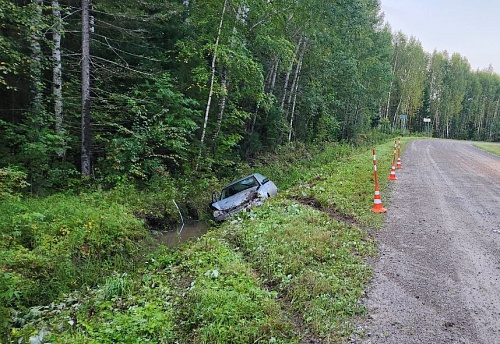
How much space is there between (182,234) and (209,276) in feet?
18.8

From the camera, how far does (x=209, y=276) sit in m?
4.96

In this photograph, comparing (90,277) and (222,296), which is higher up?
(222,296)

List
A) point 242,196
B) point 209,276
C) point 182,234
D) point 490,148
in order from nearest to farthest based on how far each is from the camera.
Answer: point 209,276
point 182,234
point 242,196
point 490,148

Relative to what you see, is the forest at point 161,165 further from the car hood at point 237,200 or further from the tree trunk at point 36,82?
the car hood at point 237,200

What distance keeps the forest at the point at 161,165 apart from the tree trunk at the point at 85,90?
0.05 metres

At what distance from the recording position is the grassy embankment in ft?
12.5

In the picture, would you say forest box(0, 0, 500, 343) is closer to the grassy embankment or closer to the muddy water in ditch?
the grassy embankment

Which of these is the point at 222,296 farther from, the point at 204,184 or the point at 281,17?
the point at 281,17

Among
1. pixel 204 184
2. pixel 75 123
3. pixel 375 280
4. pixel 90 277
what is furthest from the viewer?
pixel 204 184

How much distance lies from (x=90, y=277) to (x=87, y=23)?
864 cm

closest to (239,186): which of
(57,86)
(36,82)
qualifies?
(57,86)

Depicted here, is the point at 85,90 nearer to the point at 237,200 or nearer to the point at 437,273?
the point at 237,200

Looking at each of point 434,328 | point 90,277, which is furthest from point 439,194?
point 90,277

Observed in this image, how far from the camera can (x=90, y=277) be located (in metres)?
6.52
